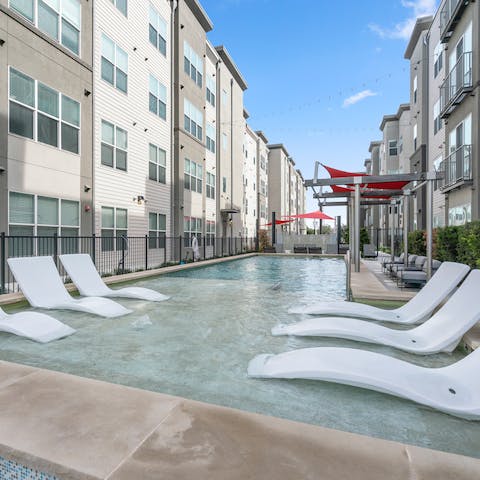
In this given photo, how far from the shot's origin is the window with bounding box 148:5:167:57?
15422mm

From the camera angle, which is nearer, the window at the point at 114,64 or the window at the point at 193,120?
the window at the point at 114,64

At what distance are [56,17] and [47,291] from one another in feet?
29.9

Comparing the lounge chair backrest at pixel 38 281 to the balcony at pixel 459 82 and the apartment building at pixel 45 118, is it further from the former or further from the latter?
the balcony at pixel 459 82

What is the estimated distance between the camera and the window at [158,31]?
50.6ft

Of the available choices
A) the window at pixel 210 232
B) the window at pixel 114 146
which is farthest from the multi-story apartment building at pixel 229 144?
the window at pixel 114 146

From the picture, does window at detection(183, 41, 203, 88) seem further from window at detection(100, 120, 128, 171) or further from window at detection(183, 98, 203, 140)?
window at detection(100, 120, 128, 171)

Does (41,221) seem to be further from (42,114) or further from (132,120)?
(132,120)

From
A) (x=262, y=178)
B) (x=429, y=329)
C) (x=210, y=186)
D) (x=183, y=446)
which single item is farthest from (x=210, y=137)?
(x=183, y=446)

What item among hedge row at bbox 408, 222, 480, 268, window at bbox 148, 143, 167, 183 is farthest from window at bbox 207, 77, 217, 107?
hedge row at bbox 408, 222, 480, 268

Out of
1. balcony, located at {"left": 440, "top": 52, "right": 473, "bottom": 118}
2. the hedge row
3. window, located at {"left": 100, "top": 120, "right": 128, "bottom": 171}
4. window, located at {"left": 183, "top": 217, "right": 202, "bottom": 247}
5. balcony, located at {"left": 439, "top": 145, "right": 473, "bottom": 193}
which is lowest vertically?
the hedge row

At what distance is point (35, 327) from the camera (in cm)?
431

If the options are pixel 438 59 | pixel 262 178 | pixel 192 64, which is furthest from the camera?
pixel 262 178

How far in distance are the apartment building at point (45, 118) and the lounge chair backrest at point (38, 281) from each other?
10.1 ft

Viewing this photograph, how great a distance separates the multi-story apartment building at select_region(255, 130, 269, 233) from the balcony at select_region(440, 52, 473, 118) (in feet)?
82.3
